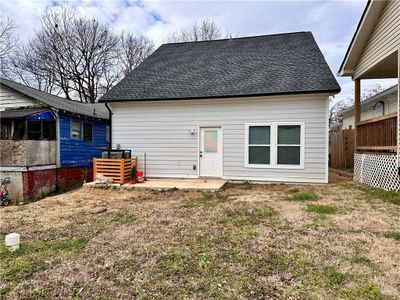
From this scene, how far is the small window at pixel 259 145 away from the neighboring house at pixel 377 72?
113 inches

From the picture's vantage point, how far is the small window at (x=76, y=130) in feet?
38.5

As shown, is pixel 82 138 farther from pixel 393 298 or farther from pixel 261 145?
pixel 393 298

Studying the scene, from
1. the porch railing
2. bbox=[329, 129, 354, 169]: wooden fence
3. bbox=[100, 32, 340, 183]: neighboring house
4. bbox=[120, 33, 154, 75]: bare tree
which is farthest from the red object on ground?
bbox=[120, 33, 154, 75]: bare tree

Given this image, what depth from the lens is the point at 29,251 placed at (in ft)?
11.2

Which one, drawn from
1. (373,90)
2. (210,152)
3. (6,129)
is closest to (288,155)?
(210,152)

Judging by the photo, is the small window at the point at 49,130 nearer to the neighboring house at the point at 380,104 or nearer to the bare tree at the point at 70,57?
the neighboring house at the point at 380,104

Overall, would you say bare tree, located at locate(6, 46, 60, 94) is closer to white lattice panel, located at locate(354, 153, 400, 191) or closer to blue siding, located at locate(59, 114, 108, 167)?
blue siding, located at locate(59, 114, 108, 167)

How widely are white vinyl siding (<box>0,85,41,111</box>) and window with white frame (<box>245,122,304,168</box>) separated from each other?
882cm

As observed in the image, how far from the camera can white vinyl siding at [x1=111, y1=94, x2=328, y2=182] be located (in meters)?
8.30

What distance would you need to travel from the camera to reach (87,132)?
1289 centimetres

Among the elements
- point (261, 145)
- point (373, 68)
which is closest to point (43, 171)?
point (261, 145)

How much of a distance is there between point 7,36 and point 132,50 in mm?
10687

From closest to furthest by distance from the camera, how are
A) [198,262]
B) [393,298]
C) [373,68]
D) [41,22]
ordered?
[393,298]
[198,262]
[373,68]
[41,22]

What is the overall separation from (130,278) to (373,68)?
28.1 ft
